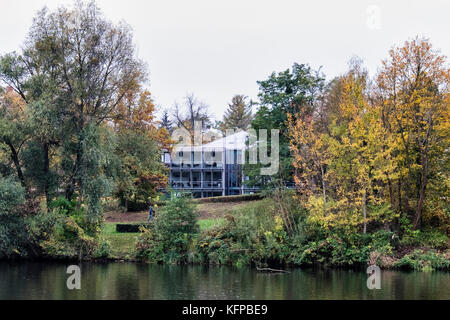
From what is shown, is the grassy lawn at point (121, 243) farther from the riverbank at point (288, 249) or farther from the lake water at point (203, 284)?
the lake water at point (203, 284)

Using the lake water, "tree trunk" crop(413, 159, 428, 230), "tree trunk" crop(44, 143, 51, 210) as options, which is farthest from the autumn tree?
"tree trunk" crop(44, 143, 51, 210)

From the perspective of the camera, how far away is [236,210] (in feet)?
95.1

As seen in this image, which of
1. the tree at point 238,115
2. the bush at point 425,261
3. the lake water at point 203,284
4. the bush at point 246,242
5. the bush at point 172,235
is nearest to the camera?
the lake water at point 203,284

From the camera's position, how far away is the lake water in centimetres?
1789

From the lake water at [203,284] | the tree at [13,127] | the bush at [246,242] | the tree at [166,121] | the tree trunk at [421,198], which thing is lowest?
the lake water at [203,284]

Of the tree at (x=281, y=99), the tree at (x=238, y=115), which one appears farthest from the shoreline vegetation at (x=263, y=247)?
the tree at (x=238, y=115)

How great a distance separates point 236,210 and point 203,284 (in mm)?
8947

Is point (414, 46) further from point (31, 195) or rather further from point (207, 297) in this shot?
point (31, 195)

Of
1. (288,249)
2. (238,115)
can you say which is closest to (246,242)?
(288,249)

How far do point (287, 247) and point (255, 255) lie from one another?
179 cm

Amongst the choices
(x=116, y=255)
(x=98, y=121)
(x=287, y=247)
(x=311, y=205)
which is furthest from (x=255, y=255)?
(x=98, y=121)

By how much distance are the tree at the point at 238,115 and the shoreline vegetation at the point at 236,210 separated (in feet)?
148

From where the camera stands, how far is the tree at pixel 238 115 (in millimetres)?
→ 76669

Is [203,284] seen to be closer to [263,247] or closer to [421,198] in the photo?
[263,247]
